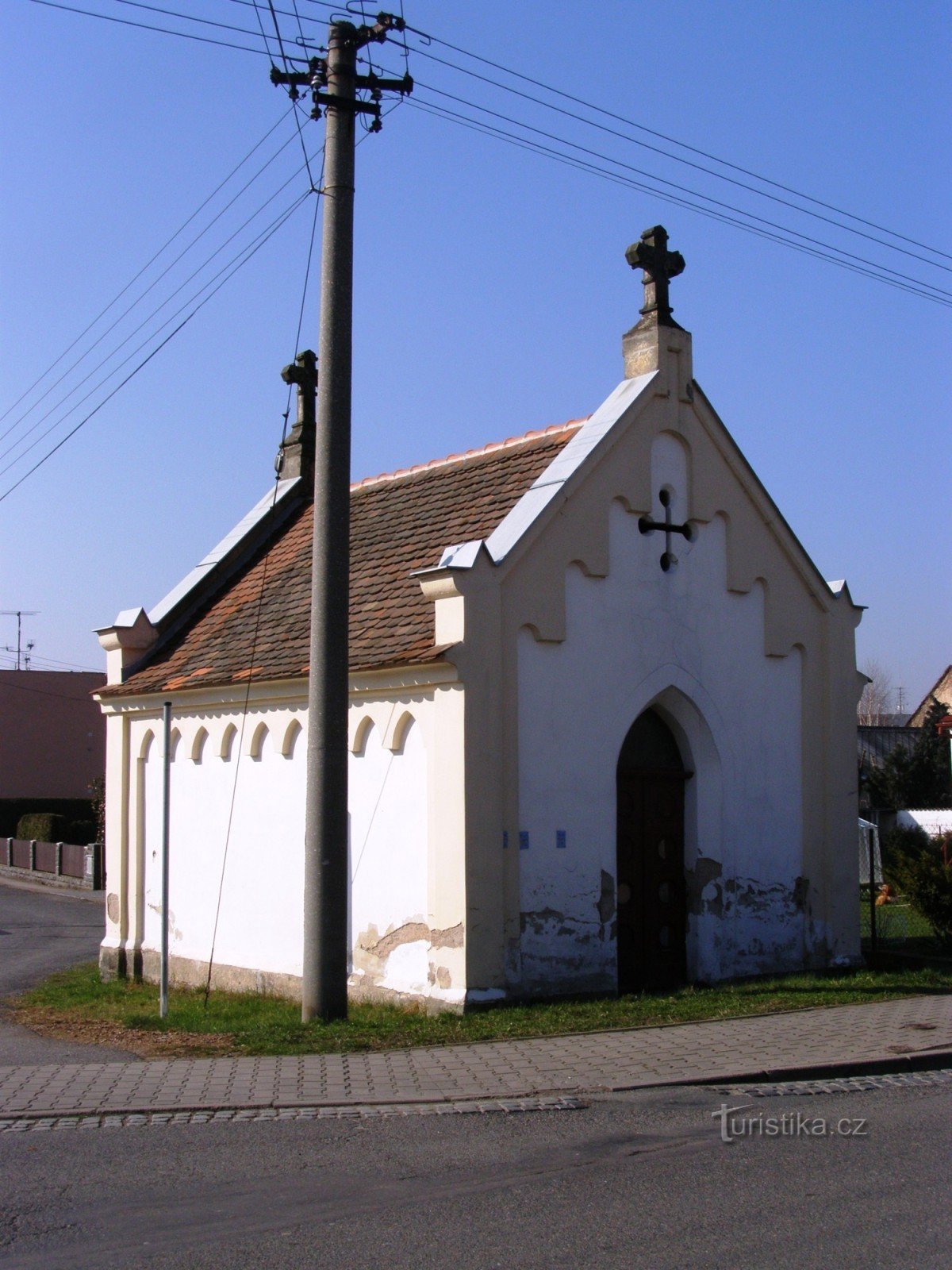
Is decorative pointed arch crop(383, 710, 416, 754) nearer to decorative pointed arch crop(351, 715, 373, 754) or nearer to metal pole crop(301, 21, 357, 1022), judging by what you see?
decorative pointed arch crop(351, 715, 373, 754)

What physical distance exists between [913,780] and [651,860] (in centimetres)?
2485

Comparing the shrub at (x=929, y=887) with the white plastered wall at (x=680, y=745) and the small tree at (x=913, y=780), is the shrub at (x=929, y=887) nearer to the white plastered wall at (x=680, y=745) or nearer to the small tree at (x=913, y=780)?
the white plastered wall at (x=680, y=745)

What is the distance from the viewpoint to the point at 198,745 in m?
16.5

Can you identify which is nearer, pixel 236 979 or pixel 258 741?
pixel 258 741

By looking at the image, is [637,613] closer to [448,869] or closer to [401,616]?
[401,616]

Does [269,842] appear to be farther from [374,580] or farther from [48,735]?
[48,735]

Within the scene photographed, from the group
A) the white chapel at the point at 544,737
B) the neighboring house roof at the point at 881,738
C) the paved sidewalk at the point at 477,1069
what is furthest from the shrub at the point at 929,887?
the neighboring house roof at the point at 881,738

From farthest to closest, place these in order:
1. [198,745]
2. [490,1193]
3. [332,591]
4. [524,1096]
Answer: [198,745]
[332,591]
[524,1096]
[490,1193]

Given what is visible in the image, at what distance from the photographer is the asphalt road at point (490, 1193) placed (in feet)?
19.1

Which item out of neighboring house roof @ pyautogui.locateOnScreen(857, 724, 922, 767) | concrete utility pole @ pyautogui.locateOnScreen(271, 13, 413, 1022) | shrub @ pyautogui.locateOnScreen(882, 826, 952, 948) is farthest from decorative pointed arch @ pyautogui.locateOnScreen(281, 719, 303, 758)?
neighboring house roof @ pyautogui.locateOnScreen(857, 724, 922, 767)

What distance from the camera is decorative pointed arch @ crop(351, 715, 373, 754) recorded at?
13688 millimetres

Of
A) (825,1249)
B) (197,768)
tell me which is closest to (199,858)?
(197,768)

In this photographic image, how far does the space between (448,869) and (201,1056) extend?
9.44 feet

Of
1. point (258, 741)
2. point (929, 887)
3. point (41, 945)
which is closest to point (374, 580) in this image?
point (258, 741)
